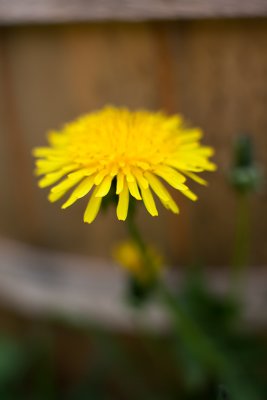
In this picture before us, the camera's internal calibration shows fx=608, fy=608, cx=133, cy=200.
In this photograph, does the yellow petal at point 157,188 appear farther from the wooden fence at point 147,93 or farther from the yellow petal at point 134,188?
the wooden fence at point 147,93

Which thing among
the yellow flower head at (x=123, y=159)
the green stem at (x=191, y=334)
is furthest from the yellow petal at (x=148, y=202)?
the green stem at (x=191, y=334)

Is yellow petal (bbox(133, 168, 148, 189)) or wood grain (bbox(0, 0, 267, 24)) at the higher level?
wood grain (bbox(0, 0, 267, 24))

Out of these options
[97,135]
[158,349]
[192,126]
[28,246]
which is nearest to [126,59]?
[192,126]

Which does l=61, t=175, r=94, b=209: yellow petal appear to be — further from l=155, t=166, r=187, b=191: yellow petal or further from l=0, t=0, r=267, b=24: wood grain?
l=0, t=0, r=267, b=24: wood grain

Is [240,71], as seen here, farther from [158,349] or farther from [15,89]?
[158,349]

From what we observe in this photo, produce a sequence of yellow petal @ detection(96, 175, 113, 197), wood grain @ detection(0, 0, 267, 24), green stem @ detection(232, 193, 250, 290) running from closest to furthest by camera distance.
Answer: yellow petal @ detection(96, 175, 113, 197) → wood grain @ detection(0, 0, 267, 24) → green stem @ detection(232, 193, 250, 290)

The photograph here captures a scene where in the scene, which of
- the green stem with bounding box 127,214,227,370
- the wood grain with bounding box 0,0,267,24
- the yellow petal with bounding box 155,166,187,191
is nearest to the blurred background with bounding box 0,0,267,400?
the wood grain with bounding box 0,0,267,24

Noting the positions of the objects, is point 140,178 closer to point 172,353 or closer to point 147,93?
point 147,93
